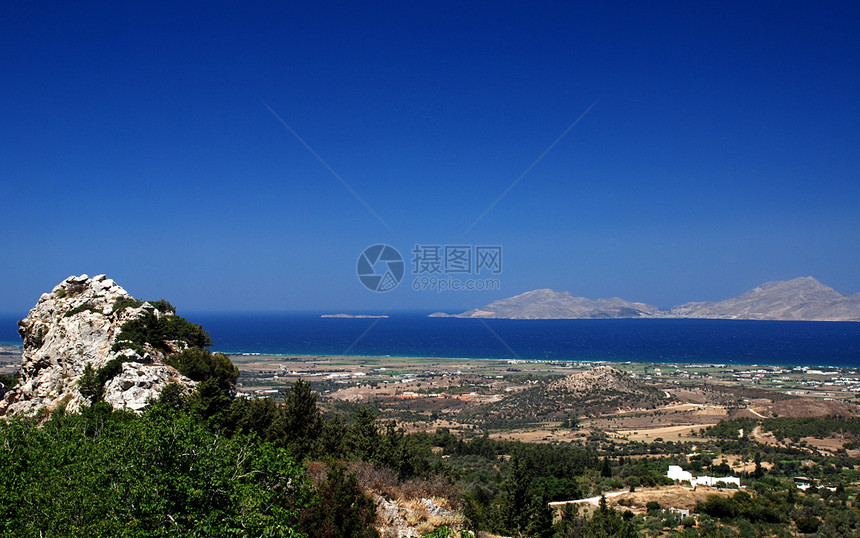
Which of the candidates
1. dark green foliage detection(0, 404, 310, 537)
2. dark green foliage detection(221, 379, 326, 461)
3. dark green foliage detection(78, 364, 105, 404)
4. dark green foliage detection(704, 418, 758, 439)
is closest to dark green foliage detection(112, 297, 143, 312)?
dark green foliage detection(78, 364, 105, 404)

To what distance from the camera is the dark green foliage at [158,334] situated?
23689 millimetres

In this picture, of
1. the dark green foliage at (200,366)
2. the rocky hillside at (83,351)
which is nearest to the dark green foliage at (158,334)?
the rocky hillside at (83,351)

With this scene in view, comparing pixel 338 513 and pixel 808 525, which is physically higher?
pixel 338 513

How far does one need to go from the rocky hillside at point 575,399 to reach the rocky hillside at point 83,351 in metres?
41.6

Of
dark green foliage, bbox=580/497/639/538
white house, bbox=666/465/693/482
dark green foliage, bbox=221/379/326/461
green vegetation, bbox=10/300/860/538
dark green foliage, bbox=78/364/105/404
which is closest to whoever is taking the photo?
green vegetation, bbox=10/300/860/538

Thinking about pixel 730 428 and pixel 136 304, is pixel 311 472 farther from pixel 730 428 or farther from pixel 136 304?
pixel 730 428

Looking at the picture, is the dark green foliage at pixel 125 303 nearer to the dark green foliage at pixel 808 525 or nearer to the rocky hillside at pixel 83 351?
the rocky hillside at pixel 83 351

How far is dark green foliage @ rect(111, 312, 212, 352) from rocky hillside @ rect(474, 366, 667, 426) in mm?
37946

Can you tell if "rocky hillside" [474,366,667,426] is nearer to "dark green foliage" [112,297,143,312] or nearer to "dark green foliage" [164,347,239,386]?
"dark green foliage" [164,347,239,386]

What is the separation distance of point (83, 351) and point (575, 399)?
195ft

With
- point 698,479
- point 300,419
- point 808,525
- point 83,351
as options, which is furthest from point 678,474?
point 83,351

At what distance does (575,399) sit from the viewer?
69.0 metres

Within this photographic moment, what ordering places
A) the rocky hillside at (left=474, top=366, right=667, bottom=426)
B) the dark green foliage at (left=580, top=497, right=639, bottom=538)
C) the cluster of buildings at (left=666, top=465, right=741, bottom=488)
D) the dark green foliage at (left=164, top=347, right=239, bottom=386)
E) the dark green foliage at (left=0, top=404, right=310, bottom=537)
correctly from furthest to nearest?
the rocky hillside at (left=474, top=366, right=667, bottom=426) < the cluster of buildings at (left=666, top=465, right=741, bottom=488) < the dark green foliage at (left=164, top=347, right=239, bottom=386) < the dark green foliage at (left=580, top=497, right=639, bottom=538) < the dark green foliage at (left=0, top=404, right=310, bottom=537)

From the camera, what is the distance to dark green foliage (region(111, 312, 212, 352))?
2369 cm
